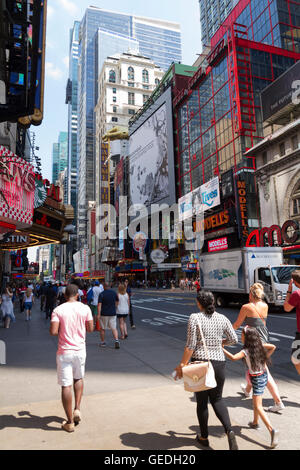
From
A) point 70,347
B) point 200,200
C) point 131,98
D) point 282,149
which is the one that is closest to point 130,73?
point 131,98

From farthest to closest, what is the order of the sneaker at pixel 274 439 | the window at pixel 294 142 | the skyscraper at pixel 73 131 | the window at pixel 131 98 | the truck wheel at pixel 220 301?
1. the skyscraper at pixel 73 131
2. the window at pixel 131 98
3. the window at pixel 294 142
4. the truck wheel at pixel 220 301
5. the sneaker at pixel 274 439

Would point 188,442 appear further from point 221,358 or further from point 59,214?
point 59,214

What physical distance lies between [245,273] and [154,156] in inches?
2132

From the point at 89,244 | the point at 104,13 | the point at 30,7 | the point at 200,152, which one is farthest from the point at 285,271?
the point at 104,13

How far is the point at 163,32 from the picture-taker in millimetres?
186250

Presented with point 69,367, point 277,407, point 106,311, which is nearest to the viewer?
point 69,367

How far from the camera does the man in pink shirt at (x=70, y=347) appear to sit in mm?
4266

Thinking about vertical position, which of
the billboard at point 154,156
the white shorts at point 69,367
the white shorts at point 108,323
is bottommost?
the white shorts at point 108,323

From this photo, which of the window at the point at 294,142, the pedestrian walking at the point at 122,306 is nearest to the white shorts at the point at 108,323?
the pedestrian walking at the point at 122,306

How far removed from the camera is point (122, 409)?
4.84 metres

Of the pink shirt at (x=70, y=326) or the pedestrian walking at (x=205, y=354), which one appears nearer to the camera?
the pedestrian walking at (x=205, y=354)

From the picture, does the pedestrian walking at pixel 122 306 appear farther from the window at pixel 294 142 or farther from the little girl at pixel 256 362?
the window at pixel 294 142

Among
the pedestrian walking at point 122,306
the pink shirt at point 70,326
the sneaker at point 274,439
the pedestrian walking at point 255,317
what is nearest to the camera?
the sneaker at point 274,439

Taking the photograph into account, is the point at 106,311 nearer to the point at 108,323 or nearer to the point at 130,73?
the point at 108,323
